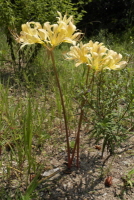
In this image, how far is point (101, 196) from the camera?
58.5 inches

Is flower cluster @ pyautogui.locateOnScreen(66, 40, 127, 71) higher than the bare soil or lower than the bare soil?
higher

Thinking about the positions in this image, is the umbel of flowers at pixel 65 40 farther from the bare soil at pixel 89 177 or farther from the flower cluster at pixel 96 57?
the bare soil at pixel 89 177

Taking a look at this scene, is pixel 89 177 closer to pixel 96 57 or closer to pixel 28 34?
pixel 96 57

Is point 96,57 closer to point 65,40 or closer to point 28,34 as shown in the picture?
point 65,40

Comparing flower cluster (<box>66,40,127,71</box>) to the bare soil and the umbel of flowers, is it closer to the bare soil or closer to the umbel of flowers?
the umbel of flowers

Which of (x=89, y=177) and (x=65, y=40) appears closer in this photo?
(x=65, y=40)

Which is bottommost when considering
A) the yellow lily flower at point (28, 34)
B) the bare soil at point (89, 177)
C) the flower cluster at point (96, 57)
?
the bare soil at point (89, 177)

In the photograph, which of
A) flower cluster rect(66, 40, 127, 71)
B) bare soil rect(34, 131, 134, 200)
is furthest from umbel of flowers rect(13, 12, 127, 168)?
bare soil rect(34, 131, 134, 200)

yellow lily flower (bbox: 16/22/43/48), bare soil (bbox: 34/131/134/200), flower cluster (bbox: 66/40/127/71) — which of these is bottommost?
bare soil (bbox: 34/131/134/200)

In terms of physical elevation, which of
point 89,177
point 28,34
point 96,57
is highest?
point 28,34

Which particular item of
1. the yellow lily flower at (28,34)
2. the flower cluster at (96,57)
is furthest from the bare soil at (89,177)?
the yellow lily flower at (28,34)

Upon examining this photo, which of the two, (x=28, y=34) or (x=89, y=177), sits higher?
(x=28, y=34)

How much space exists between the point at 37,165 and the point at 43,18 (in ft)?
8.31

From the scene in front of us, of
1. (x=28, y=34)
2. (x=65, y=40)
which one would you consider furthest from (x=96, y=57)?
(x=28, y=34)
